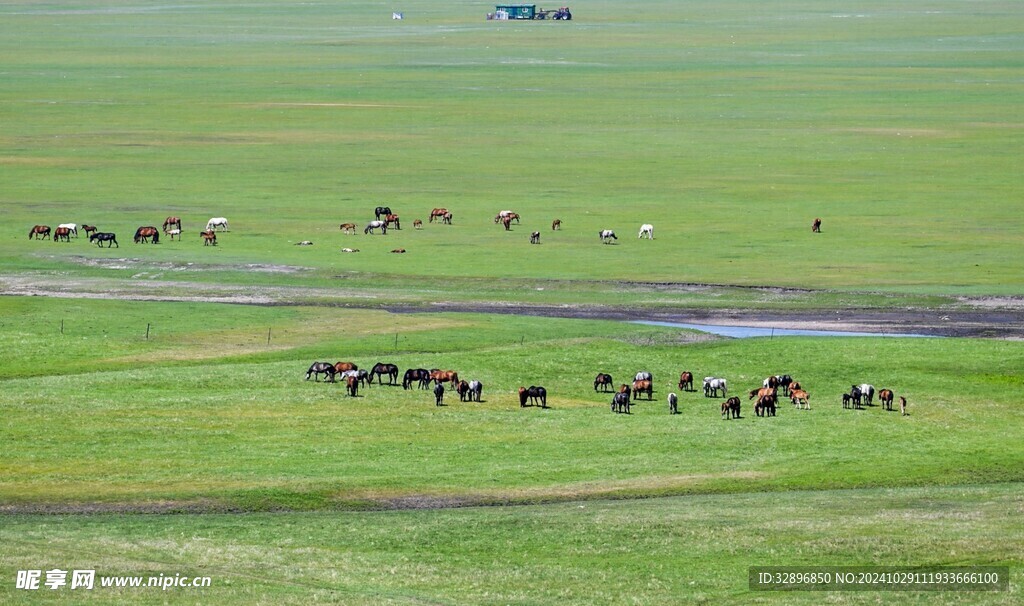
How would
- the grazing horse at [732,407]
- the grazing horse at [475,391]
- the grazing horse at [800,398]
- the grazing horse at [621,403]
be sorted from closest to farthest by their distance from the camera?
the grazing horse at [732,407], the grazing horse at [621,403], the grazing horse at [800,398], the grazing horse at [475,391]

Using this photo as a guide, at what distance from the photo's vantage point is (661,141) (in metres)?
116

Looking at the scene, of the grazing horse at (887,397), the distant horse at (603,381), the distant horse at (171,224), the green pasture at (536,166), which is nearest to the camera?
the grazing horse at (887,397)

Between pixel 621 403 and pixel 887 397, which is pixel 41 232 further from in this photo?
pixel 887 397

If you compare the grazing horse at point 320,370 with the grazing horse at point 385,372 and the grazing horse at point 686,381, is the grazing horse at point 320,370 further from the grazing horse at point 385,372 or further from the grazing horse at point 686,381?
the grazing horse at point 686,381

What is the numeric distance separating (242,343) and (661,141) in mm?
65184

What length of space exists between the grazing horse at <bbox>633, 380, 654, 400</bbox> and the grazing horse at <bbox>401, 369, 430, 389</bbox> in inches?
243

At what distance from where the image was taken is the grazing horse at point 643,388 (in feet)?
157

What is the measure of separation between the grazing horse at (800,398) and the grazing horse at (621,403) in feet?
15.8

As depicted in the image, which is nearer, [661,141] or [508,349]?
[508,349]

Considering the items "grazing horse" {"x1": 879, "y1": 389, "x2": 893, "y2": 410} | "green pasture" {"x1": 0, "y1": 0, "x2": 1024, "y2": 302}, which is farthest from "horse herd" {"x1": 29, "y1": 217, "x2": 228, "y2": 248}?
"grazing horse" {"x1": 879, "y1": 389, "x2": 893, "y2": 410}

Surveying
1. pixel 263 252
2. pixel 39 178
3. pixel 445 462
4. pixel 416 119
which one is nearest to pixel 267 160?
pixel 39 178

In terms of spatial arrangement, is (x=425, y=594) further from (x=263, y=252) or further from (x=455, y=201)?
(x=455, y=201)

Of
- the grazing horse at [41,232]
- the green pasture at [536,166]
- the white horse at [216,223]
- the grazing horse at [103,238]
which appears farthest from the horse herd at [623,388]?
the grazing horse at [41,232]

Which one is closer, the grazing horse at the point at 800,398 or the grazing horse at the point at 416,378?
the grazing horse at the point at 800,398
